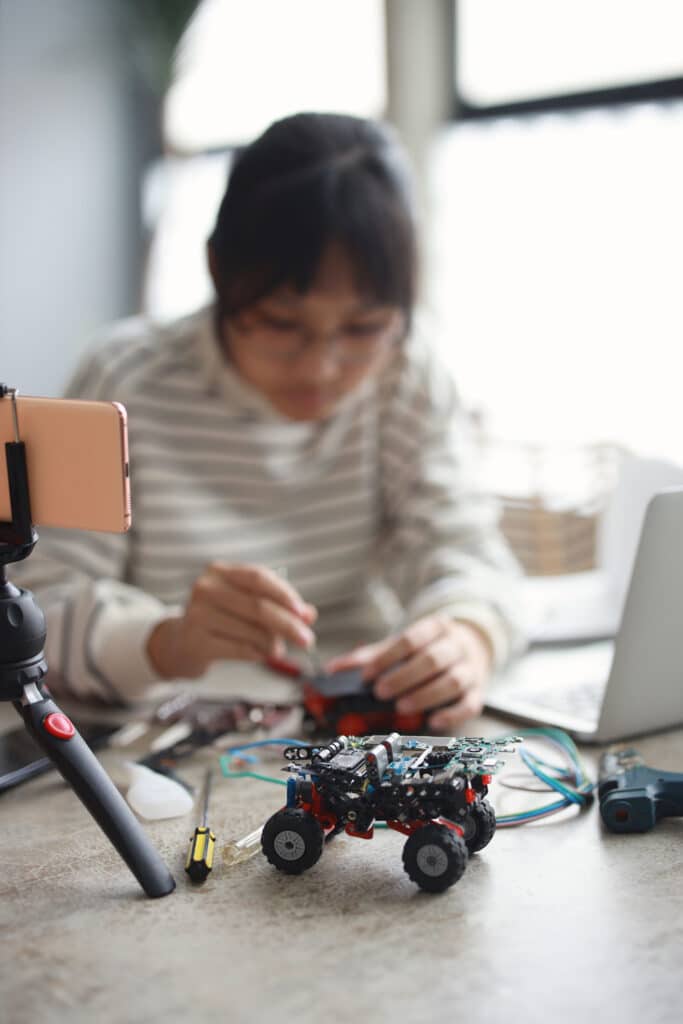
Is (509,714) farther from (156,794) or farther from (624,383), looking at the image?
(624,383)

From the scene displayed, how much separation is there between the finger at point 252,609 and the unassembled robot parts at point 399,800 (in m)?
0.23

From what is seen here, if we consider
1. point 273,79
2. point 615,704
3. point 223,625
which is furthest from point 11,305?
point 615,704

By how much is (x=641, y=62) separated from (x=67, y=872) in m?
2.56

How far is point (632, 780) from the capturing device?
0.75 meters

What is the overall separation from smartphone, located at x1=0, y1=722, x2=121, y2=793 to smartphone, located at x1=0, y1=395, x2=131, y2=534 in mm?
259

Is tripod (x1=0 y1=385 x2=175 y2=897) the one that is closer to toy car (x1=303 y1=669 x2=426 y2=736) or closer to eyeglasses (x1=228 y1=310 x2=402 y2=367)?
toy car (x1=303 y1=669 x2=426 y2=736)

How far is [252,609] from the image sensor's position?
0.91 metres

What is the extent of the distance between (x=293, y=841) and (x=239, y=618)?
30cm

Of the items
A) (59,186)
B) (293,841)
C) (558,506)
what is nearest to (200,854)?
(293,841)

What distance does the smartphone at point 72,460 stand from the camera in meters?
0.58

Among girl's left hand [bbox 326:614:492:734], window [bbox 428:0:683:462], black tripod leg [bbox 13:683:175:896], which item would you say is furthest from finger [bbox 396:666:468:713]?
window [bbox 428:0:683:462]

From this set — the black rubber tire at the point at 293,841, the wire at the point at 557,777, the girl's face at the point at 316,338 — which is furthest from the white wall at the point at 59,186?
the black rubber tire at the point at 293,841

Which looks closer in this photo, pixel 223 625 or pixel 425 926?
pixel 425 926

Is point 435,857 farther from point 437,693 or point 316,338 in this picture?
point 316,338
